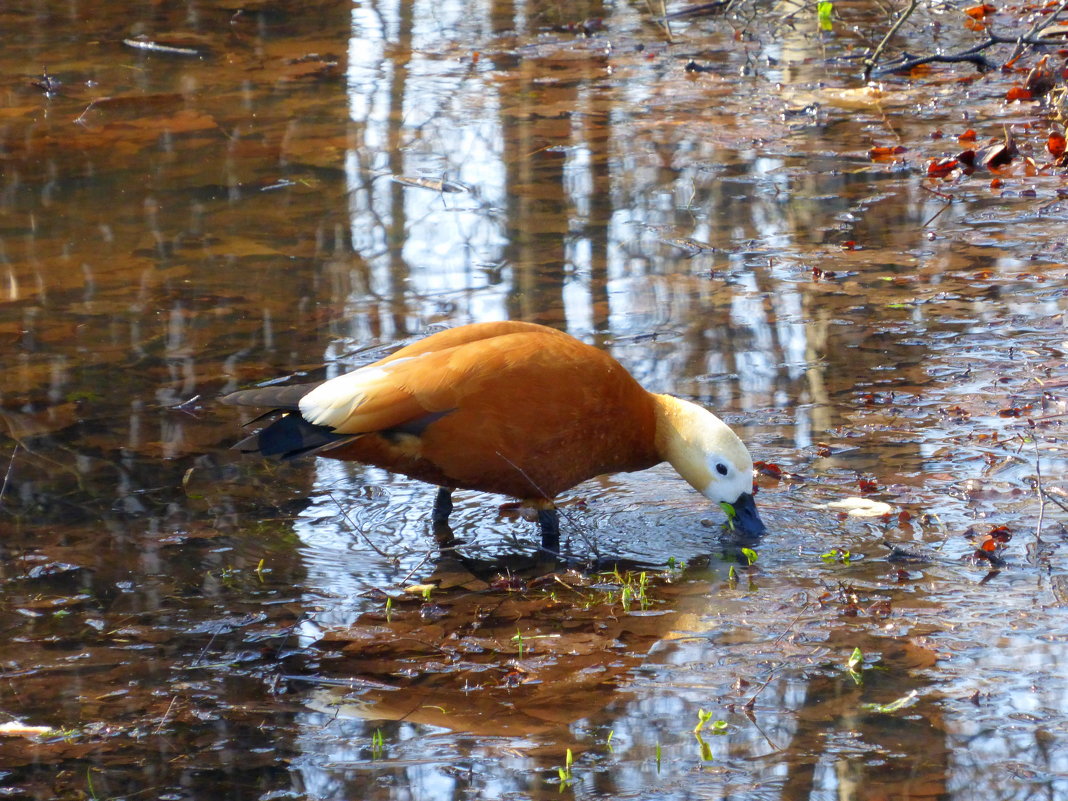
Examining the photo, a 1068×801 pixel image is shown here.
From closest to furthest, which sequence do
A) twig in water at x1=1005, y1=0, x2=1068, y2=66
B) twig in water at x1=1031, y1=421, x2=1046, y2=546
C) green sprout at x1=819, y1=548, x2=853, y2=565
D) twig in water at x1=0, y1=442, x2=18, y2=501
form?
twig in water at x1=1031, y1=421, x2=1046, y2=546 → green sprout at x1=819, y1=548, x2=853, y2=565 → twig in water at x1=0, y1=442, x2=18, y2=501 → twig in water at x1=1005, y1=0, x2=1068, y2=66

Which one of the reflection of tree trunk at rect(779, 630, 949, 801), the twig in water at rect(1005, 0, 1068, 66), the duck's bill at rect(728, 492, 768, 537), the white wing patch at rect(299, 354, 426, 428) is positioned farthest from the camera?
the twig in water at rect(1005, 0, 1068, 66)

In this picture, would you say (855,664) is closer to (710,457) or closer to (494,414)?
(710,457)

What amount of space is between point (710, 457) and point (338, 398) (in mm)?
1255

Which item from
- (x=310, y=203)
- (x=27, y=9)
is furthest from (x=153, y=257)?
(x=27, y=9)

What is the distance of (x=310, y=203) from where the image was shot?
7996mm

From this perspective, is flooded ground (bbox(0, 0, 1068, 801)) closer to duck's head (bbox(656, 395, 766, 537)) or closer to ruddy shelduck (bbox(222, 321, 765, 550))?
duck's head (bbox(656, 395, 766, 537))

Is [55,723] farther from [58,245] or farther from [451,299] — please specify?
[58,245]

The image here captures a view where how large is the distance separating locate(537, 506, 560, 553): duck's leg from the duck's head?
0.45m

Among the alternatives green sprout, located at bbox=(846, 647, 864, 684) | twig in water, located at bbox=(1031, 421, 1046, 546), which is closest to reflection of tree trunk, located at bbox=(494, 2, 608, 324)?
twig in water, located at bbox=(1031, 421, 1046, 546)

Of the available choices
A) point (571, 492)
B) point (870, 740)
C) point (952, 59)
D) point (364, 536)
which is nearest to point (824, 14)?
point (952, 59)

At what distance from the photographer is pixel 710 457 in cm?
436

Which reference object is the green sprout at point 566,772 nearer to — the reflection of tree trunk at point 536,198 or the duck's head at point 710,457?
the duck's head at point 710,457

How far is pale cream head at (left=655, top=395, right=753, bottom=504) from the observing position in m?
4.31

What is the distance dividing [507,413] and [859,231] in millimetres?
3525
